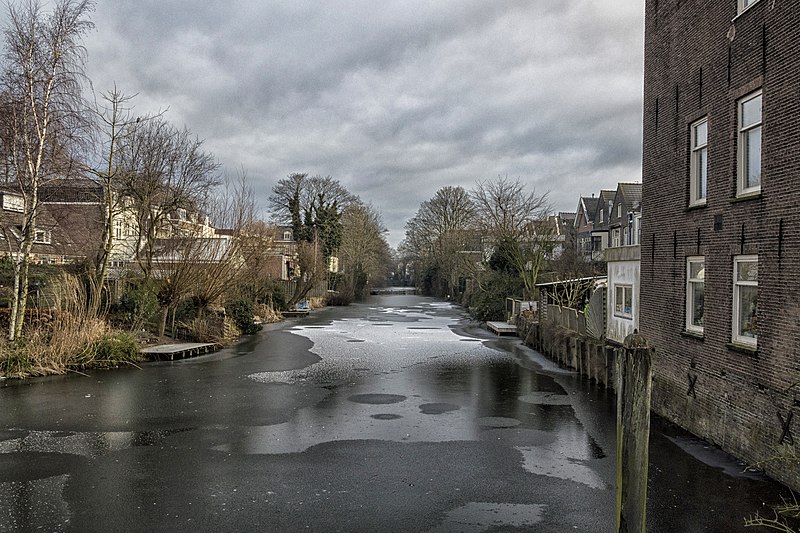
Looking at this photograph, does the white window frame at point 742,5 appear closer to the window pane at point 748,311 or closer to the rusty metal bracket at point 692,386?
the window pane at point 748,311

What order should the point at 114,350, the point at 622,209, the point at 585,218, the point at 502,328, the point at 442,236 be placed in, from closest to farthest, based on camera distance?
1. the point at 114,350
2. the point at 502,328
3. the point at 622,209
4. the point at 585,218
5. the point at 442,236

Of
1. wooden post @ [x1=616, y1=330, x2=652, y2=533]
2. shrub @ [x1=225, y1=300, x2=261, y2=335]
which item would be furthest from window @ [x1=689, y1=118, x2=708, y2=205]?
shrub @ [x1=225, y1=300, x2=261, y2=335]

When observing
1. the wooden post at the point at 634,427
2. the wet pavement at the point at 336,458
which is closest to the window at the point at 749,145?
the wet pavement at the point at 336,458

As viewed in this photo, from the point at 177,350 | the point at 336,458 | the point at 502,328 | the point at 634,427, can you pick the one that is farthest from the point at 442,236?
the point at 634,427

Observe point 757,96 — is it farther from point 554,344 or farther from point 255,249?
point 255,249

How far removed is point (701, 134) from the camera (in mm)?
12375

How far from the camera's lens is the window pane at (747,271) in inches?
400

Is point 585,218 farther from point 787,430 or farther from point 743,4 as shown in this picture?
point 787,430

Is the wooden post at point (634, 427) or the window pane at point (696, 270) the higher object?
the window pane at point (696, 270)

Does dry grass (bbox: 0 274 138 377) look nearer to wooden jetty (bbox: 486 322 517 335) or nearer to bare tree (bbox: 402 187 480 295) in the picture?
wooden jetty (bbox: 486 322 517 335)

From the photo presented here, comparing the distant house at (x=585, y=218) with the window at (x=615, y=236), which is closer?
the window at (x=615, y=236)

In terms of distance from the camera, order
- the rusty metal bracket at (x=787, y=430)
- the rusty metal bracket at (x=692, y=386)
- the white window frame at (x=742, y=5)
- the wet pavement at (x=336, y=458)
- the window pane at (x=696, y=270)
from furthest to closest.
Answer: the window pane at (x=696, y=270) → the rusty metal bracket at (x=692, y=386) → the white window frame at (x=742, y=5) → the rusty metal bracket at (x=787, y=430) → the wet pavement at (x=336, y=458)

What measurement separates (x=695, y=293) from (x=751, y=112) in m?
3.63

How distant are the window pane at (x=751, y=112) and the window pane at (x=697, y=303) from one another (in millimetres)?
3116
